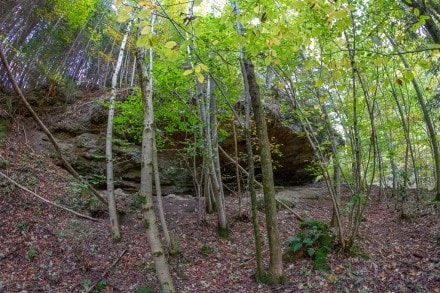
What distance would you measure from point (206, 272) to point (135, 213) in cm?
279

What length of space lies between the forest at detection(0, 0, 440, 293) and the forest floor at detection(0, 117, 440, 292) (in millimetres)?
32

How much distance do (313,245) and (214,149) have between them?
9.91ft

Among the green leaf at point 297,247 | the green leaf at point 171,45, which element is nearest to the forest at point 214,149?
the green leaf at point 171,45

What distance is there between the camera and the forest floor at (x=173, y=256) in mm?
4172

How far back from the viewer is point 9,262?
483cm

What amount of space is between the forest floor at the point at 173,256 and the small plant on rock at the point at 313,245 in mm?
134

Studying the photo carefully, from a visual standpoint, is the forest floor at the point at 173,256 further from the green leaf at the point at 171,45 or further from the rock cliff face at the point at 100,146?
the green leaf at the point at 171,45

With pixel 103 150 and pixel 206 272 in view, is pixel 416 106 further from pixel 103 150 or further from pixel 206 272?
pixel 103 150

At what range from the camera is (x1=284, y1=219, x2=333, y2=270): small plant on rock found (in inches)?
187

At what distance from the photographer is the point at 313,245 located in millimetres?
4996

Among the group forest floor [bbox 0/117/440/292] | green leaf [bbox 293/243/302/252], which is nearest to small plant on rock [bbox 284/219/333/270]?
green leaf [bbox 293/243/302/252]

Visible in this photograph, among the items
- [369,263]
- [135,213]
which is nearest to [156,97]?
[135,213]

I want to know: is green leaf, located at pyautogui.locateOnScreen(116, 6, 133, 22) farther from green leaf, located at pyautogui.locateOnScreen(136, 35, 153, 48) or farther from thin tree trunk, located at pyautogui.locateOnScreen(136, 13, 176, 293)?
thin tree trunk, located at pyautogui.locateOnScreen(136, 13, 176, 293)

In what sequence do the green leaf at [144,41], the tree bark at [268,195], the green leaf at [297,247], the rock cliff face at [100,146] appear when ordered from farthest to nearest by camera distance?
the rock cliff face at [100,146], the green leaf at [297,247], the tree bark at [268,195], the green leaf at [144,41]
